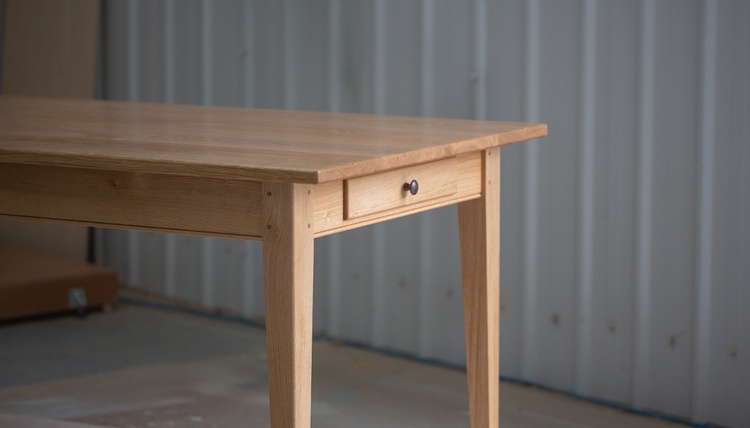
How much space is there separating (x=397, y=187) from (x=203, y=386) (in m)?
1.52

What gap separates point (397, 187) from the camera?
2092 millimetres

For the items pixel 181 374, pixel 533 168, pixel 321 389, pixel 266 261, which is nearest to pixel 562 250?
pixel 533 168

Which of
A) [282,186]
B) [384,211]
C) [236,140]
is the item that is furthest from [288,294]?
[236,140]

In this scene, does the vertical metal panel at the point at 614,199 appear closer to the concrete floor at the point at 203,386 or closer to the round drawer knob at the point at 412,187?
the concrete floor at the point at 203,386

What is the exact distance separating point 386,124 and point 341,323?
147 centimetres

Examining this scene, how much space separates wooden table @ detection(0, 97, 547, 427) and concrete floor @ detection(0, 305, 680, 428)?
0.56 metres

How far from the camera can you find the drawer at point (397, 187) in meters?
1.99

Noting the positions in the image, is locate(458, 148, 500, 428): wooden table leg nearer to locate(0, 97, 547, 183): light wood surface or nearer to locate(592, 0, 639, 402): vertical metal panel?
locate(0, 97, 547, 183): light wood surface

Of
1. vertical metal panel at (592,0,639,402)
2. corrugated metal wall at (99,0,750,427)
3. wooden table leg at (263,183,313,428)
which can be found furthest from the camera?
vertical metal panel at (592,0,639,402)

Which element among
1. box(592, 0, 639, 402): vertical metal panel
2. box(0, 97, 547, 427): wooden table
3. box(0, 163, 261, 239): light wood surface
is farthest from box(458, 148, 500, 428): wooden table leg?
box(0, 163, 261, 239): light wood surface

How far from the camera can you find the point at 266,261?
1.86 metres

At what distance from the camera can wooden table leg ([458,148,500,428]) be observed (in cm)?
251

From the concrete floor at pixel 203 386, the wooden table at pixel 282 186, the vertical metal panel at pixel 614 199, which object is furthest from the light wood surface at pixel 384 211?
the concrete floor at pixel 203 386

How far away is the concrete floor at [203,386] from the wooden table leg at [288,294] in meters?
1.16
